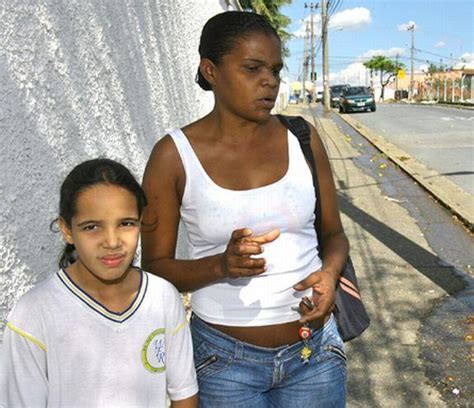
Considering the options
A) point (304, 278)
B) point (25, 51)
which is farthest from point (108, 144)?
point (304, 278)

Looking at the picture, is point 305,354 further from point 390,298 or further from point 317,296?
point 390,298

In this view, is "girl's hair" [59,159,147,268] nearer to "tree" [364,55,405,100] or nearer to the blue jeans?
the blue jeans

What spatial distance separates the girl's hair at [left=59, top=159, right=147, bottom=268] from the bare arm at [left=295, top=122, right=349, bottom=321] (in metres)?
0.55

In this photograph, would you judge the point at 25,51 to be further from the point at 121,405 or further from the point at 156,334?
the point at 121,405

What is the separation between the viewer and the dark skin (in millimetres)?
1773

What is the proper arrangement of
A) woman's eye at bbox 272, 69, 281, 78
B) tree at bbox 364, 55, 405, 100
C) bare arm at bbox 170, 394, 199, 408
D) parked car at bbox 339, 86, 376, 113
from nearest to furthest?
bare arm at bbox 170, 394, 199, 408 < woman's eye at bbox 272, 69, 281, 78 < parked car at bbox 339, 86, 376, 113 < tree at bbox 364, 55, 405, 100

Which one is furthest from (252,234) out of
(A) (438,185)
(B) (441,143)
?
(B) (441,143)

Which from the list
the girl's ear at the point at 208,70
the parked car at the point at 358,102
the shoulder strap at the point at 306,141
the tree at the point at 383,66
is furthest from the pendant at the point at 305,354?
the tree at the point at 383,66

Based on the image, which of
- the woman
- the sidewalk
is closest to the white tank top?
the woman

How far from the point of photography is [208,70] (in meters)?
1.94

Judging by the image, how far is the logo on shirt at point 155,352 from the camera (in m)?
1.52

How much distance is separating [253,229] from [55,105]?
1014 mm

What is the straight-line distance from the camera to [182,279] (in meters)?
1.79

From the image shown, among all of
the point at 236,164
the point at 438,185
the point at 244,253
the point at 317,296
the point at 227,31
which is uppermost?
the point at 227,31
